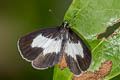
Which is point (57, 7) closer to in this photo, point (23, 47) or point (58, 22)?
point (58, 22)

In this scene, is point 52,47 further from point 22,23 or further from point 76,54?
point 22,23

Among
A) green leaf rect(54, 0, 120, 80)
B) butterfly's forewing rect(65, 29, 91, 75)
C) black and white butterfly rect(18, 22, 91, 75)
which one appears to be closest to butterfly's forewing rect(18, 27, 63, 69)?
black and white butterfly rect(18, 22, 91, 75)

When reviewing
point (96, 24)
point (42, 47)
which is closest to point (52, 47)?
point (42, 47)

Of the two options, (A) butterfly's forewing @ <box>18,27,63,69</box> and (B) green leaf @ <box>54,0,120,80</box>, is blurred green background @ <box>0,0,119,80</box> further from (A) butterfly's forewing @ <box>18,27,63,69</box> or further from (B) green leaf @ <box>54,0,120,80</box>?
(B) green leaf @ <box>54,0,120,80</box>

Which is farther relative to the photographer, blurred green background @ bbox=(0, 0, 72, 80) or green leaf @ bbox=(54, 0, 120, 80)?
blurred green background @ bbox=(0, 0, 72, 80)

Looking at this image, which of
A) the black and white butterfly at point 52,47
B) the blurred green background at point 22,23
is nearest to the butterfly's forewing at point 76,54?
the black and white butterfly at point 52,47

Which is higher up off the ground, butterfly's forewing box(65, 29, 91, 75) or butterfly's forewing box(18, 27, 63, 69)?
butterfly's forewing box(18, 27, 63, 69)
